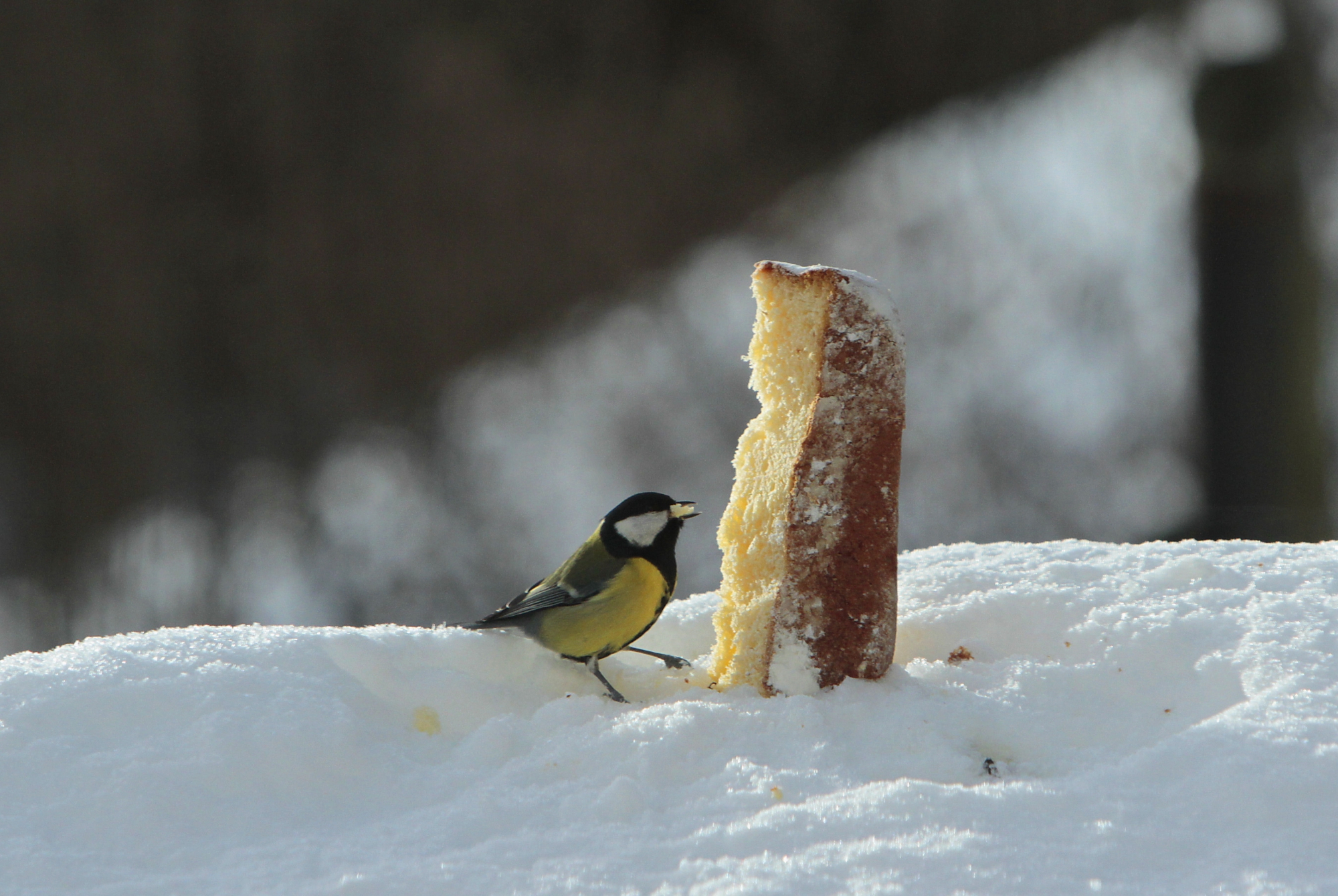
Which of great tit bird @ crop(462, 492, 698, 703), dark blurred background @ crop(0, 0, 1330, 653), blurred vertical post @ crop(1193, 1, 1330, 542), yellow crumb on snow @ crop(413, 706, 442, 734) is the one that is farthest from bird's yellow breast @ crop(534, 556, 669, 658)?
blurred vertical post @ crop(1193, 1, 1330, 542)

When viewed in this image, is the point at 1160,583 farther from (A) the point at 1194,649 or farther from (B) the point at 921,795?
(B) the point at 921,795

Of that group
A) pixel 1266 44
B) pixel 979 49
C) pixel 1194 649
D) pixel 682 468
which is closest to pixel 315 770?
pixel 1194 649

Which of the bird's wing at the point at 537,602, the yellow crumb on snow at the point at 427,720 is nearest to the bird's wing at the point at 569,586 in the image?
the bird's wing at the point at 537,602

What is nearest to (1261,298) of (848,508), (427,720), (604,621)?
(848,508)

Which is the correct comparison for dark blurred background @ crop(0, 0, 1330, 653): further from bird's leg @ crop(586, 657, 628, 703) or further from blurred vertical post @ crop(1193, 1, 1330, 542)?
bird's leg @ crop(586, 657, 628, 703)

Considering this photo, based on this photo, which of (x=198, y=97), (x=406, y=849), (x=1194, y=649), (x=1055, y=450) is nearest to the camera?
(x=406, y=849)

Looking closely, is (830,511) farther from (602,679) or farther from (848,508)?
(602,679)

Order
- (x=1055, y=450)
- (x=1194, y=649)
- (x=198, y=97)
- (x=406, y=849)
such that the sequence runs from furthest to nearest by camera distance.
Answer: (x=1055, y=450)
(x=198, y=97)
(x=1194, y=649)
(x=406, y=849)
